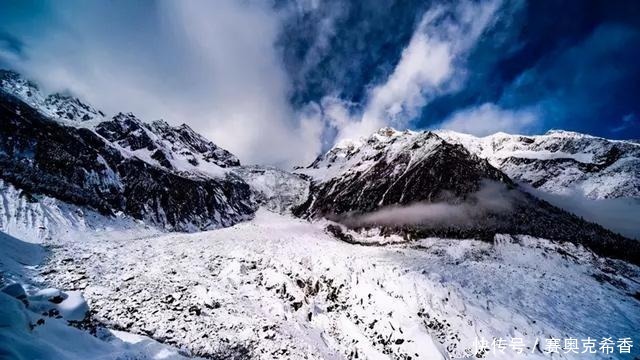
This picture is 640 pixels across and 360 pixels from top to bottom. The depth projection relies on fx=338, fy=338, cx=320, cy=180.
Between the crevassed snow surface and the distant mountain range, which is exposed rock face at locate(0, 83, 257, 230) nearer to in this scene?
the distant mountain range

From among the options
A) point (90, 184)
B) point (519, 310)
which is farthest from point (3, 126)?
point (519, 310)

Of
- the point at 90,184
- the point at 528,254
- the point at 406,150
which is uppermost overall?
the point at 406,150

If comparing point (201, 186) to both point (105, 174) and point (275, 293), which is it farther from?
point (275, 293)

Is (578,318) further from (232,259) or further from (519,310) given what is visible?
(232,259)

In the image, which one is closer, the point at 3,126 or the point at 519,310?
the point at 519,310

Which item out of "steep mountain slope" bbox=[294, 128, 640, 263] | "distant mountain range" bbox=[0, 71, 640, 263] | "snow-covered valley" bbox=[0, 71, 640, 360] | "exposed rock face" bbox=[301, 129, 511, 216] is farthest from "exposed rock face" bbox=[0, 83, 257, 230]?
"exposed rock face" bbox=[301, 129, 511, 216]

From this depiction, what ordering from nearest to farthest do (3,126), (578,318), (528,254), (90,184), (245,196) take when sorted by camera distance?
(578,318)
(528,254)
(3,126)
(90,184)
(245,196)
